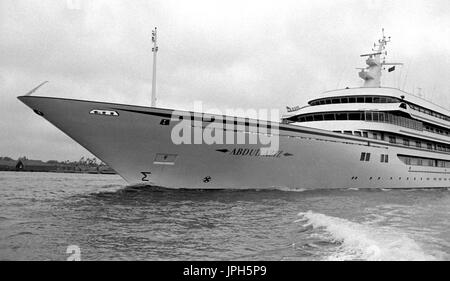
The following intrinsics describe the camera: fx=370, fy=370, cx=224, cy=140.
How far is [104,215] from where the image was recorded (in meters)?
11.8

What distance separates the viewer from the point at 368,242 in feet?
25.8

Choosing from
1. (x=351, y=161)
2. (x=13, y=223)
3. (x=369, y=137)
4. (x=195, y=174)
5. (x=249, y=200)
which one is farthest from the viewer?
(x=369, y=137)

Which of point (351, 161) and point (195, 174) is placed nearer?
point (195, 174)

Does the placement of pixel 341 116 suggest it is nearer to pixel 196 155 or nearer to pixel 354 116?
pixel 354 116

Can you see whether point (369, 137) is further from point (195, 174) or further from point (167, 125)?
point (167, 125)

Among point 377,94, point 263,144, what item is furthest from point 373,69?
point 263,144

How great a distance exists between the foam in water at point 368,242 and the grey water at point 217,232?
0.02 meters

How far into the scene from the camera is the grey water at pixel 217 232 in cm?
725

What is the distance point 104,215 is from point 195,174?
7.40 metres

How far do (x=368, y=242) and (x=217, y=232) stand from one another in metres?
3.61

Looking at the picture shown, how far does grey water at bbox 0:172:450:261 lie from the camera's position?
23.8 ft

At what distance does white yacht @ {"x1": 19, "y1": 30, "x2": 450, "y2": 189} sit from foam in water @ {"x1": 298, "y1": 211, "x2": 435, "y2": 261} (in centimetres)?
850
